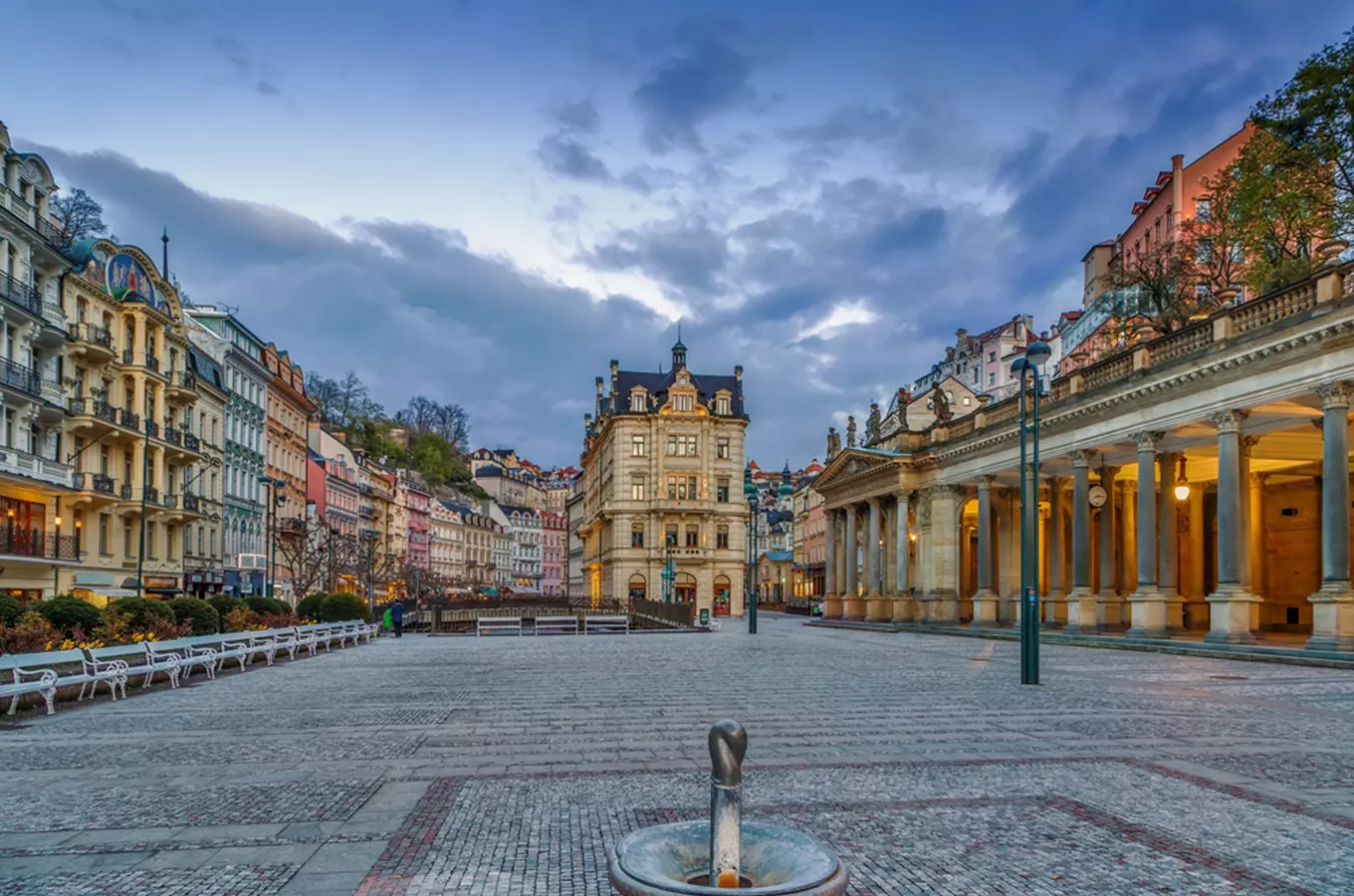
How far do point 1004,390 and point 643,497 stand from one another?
121 feet

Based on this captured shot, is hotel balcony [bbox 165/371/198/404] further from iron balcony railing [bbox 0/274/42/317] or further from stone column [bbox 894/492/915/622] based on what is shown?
stone column [bbox 894/492/915/622]

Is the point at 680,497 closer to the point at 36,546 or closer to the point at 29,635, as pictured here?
the point at 36,546

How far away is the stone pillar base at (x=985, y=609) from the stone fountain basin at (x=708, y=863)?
41594 mm

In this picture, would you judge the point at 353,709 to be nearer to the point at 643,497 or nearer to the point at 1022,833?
the point at 1022,833

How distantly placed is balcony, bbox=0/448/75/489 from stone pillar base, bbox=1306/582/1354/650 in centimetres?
3881

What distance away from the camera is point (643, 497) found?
83.2 m

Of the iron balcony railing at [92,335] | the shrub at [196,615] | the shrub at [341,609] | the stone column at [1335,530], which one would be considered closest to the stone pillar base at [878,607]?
the shrub at [341,609]

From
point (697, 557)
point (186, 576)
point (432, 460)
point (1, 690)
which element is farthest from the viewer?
point (432, 460)

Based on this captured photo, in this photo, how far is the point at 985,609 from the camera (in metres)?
44.9

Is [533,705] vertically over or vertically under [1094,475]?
under

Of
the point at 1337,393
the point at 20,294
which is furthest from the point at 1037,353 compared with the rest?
the point at 20,294

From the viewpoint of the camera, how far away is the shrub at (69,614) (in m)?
19.6

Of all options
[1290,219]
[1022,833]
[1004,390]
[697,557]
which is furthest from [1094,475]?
[1004,390]

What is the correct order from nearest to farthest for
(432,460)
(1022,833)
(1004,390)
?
(1022,833) < (1004,390) < (432,460)
